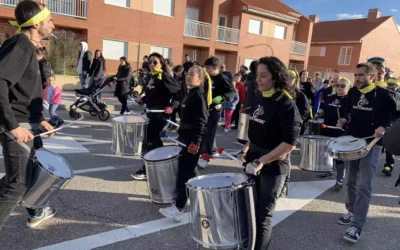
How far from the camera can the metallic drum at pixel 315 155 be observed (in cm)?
523

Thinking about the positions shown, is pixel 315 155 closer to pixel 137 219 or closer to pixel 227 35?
pixel 137 219

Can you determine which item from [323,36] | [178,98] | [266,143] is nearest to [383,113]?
[266,143]

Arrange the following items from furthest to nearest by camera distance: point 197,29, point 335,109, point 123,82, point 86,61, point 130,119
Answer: point 197,29
point 86,61
point 123,82
point 335,109
point 130,119

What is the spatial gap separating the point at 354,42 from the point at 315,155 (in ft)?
115

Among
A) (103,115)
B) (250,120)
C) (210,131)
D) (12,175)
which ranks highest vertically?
(250,120)

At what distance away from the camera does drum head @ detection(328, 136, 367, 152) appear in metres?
3.56

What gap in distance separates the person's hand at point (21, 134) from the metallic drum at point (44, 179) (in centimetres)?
36

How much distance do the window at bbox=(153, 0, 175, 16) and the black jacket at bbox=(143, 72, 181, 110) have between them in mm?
17518

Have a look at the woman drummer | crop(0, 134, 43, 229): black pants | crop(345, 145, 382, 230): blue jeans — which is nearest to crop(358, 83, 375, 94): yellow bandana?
crop(345, 145, 382, 230): blue jeans

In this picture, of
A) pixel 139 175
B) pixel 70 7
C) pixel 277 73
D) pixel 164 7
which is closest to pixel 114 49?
→ pixel 70 7

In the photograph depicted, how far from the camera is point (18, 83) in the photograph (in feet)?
8.99

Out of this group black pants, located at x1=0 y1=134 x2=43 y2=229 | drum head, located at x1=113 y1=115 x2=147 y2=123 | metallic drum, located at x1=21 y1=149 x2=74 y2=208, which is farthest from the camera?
drum head, located at x1=113 y1=115 x2=147 y2=123

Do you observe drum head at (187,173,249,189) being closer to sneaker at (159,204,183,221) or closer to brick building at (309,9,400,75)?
sneaker at (159,204,183,221)

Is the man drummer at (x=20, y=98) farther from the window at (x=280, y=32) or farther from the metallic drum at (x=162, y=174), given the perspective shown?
the window at (x=280, y=32)
